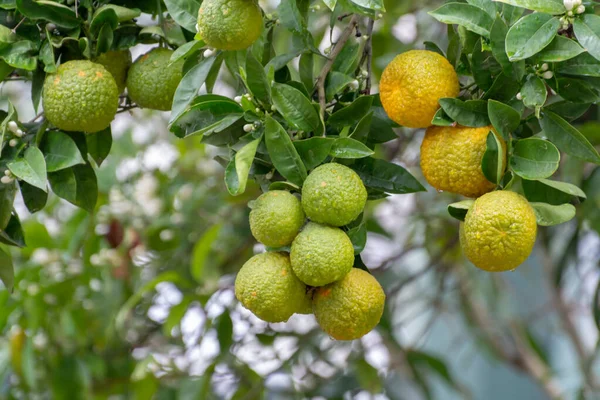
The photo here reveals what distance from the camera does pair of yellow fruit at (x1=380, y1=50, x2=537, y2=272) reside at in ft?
2.23

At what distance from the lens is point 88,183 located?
89 cm

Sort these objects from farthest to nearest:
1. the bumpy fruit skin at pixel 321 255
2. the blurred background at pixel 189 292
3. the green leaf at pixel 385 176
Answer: the blurred background at pixel 189 292
the green leaf at pixel 385 176
the bumpy fruit skin at pixel 321 255

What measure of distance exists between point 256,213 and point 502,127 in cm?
24

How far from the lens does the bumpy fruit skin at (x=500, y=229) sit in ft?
2.21

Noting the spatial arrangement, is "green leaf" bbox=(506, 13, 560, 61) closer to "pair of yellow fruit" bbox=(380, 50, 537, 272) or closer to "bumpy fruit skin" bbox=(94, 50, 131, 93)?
"pair of yellow fruit" bbox=(380, 50, 537, 272)

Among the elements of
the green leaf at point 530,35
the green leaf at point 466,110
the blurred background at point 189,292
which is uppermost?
the green leaf at point 530,35

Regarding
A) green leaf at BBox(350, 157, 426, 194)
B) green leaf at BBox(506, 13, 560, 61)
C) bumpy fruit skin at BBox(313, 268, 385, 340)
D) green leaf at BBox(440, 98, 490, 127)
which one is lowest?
bumpy fruit skin at BBox(313, 268, 385, 340)

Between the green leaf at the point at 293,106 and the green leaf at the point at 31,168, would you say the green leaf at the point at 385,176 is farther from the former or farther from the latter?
the green leaf at the point at 31,168

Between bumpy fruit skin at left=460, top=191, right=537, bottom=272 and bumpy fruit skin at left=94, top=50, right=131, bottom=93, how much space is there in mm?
433

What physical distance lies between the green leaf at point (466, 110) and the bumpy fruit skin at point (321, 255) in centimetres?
16

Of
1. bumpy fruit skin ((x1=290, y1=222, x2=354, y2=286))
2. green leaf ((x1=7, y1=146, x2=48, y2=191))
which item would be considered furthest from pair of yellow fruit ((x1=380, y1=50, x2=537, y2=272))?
green leaf ((x1=7, y1=146, x2=48, y2=191))


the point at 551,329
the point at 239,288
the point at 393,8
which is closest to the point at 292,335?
the point at 393,8

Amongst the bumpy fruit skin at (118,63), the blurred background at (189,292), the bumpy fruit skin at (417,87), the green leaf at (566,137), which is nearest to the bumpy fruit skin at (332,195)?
the bumpy fruit skin at (417,87)

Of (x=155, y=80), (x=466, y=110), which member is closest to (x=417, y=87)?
(x=466, y=110)
